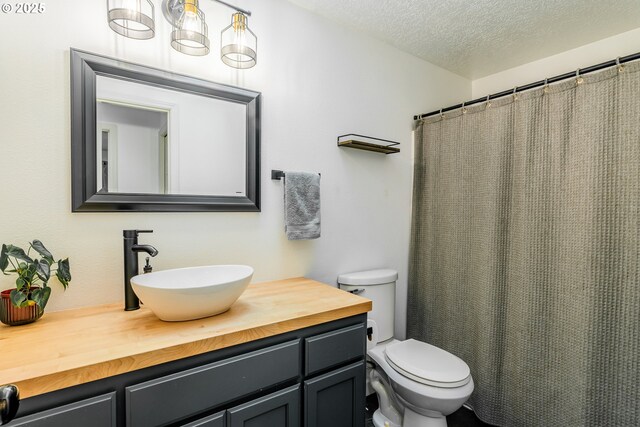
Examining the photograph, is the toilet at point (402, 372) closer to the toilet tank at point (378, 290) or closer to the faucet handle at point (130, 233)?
the toilet tank at point (378, 290)

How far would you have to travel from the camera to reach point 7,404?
0.43 metres

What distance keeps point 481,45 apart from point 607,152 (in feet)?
3.54

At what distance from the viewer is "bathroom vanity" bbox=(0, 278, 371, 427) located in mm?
769

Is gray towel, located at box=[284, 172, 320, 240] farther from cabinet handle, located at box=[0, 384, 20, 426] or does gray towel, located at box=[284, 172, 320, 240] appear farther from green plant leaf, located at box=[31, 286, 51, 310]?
cabinet handle, located at box=[0, 384, 20, 426]

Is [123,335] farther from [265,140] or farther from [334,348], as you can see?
[265,140]

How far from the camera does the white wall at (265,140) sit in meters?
1.12

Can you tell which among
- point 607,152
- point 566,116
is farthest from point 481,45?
point 607,152

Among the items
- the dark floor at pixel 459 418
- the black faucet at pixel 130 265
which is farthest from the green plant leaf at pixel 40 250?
the dark floor at pixel 459 418

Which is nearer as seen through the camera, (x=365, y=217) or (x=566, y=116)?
(x=566, y=116)

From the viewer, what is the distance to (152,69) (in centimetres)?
131

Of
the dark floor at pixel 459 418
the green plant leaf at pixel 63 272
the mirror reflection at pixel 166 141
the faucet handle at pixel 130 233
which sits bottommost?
the dark floor at pixel 459 418

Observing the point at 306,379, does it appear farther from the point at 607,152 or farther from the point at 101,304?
the point at 607,152

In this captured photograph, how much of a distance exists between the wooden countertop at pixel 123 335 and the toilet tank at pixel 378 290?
525mm

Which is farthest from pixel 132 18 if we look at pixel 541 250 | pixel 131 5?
pixel 541 250
